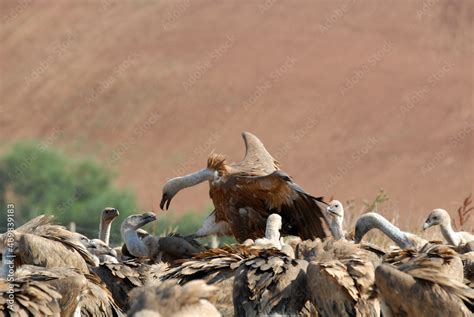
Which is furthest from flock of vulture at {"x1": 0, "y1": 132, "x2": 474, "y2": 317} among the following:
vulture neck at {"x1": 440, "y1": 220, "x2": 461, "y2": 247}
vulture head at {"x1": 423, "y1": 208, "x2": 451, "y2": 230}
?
vulture head at {"x1": 423, "y1": 208, "x2": 451, "y2": 230}

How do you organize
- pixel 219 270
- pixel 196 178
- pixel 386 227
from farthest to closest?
pixel 196 178 < pixel 386 227 < pixel 219 270

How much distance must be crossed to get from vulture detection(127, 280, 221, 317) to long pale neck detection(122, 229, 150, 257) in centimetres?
537

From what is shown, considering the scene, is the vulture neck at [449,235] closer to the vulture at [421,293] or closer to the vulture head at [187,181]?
the vulture head at [187,181]

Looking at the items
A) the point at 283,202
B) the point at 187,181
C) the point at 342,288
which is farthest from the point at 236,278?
the point at 187,181

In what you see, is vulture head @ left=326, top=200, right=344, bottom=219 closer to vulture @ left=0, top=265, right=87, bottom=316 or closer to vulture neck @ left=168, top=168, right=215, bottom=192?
vulture neck @ left=168, top=168, right=215, bottom=192

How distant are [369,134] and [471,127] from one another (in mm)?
3391

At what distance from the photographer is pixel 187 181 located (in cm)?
1200

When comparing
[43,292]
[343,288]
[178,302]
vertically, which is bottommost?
[343,288]

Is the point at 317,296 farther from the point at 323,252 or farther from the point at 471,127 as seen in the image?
the point at 471,127

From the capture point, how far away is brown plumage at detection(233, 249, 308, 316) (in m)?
7.02

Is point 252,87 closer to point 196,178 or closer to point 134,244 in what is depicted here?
point 196,178

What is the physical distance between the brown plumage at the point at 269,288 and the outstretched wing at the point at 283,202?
3790 mm

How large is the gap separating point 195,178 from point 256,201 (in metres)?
0.79

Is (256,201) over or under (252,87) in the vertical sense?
over
